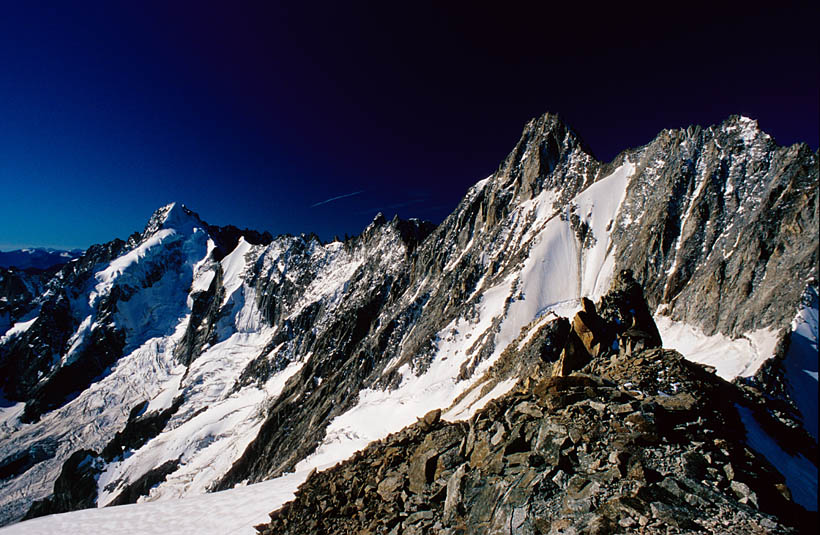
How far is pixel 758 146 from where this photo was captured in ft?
201

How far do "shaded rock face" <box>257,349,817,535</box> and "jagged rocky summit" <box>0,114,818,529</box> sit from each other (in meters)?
2.14

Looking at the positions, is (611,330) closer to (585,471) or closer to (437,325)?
(585,471)

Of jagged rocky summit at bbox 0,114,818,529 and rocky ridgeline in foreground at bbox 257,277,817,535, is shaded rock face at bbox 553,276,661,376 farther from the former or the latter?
rocky ridgeline in foreground at bbox 257,277,817,535

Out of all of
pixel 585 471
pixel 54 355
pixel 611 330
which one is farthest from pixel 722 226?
pixel 54 355

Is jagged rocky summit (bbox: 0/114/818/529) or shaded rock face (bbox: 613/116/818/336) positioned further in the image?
shaded rock face (bbox: 613/116/818/336)

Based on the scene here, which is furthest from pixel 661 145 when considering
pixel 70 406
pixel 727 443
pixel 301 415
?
pixel 70 406

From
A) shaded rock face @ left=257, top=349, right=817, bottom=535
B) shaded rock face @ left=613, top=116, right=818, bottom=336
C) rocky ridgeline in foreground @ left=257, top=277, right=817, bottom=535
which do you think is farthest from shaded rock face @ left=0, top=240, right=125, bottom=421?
shaded rock face @ left=613, top=116, right=818, bottom=336

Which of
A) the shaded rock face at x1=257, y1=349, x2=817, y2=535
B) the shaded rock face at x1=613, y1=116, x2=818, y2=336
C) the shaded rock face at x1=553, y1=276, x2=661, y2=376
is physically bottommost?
the shaded rock face at x1=257, y1=349, x2=817, y2=535

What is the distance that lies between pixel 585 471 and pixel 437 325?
7305cm

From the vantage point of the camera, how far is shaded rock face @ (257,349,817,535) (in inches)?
269

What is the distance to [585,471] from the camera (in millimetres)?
8375

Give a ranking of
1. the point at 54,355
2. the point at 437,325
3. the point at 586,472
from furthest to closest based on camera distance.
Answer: the point at 54,355 → the point at 437,325 → the point at 586,472

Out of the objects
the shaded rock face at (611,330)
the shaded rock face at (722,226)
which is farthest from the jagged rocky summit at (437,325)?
the shaded rock face at (722,226)

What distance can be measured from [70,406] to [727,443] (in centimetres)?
20146
